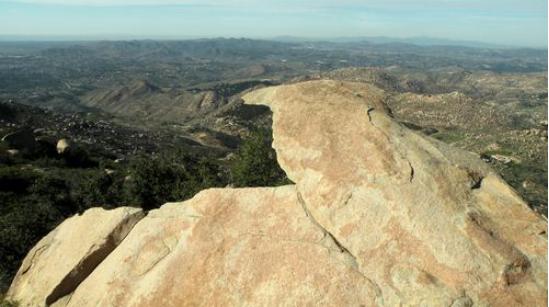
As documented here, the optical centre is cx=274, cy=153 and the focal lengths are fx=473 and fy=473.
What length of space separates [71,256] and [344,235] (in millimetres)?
14960

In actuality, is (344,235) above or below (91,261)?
above

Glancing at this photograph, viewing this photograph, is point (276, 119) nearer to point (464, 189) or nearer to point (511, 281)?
point (464, 189)

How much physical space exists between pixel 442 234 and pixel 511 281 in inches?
106

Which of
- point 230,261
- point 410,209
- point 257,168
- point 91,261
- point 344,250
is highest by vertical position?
point 410,209

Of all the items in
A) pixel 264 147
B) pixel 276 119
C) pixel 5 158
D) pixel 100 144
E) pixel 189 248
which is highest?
pixel 276 119

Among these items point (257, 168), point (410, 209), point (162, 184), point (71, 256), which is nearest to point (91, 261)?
point (71, 256)

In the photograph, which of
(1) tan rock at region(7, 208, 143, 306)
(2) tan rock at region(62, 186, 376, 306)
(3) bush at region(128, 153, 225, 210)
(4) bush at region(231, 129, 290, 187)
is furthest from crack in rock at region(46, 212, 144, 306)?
(4) bush at region(231, 129, 290, 187)

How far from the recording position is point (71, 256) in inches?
974

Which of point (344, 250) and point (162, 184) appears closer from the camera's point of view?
point (344, 250)

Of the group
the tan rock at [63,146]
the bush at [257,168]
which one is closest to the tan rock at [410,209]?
the bush at [257,168]

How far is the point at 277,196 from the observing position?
67.4 feet

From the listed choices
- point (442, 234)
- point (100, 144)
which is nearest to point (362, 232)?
point (442, 234)

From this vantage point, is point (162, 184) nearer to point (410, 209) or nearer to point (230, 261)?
point (230, 261)

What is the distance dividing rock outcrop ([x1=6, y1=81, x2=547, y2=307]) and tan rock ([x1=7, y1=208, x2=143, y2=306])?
637 mm
